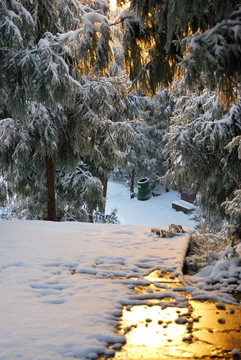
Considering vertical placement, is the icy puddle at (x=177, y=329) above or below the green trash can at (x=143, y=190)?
above

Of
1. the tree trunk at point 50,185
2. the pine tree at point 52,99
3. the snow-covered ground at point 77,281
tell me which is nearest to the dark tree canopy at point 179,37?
the pine tree at point 52,99

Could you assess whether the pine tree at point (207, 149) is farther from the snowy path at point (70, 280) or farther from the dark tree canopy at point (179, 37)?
the dark tree canopy at point (179, 37)

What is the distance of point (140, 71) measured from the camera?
12.5 ft

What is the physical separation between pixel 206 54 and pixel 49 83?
353 cm

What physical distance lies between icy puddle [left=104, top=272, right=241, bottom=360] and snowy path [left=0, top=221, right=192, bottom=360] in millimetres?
111

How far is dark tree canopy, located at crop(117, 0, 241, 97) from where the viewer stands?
2643 mm

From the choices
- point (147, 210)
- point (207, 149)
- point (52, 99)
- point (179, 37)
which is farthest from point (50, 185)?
point (147, 210)

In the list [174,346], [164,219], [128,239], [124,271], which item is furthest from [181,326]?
[164,219]

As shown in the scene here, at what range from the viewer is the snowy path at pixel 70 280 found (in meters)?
2.42

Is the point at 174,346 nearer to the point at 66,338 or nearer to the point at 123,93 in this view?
the point at 66,338

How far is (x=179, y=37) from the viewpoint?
357 cm

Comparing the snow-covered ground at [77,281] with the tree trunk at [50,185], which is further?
the tree trunk at [50,185]

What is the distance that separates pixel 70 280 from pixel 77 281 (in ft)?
0.27

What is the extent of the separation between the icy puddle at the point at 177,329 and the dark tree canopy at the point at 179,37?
188 cm
